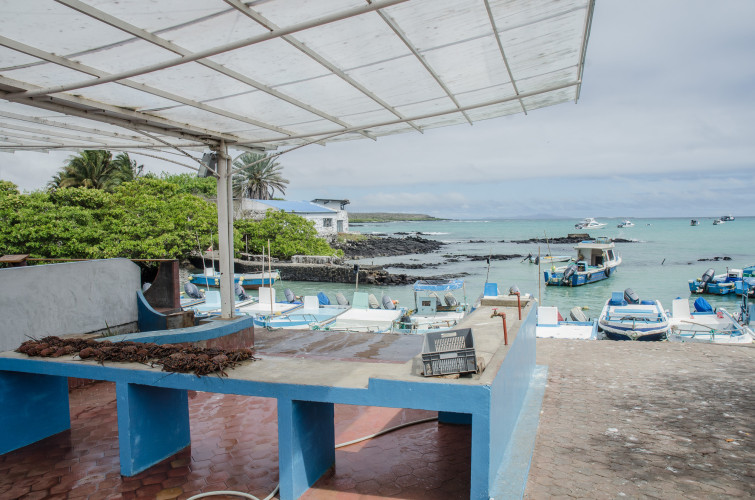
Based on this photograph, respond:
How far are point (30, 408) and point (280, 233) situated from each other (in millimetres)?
35441

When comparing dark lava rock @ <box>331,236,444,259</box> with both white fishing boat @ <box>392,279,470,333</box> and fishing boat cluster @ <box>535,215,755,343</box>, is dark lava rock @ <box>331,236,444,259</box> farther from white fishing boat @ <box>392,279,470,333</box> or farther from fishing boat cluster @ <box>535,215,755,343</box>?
fishing boat cluster @ <box>535,215,755,343</box>

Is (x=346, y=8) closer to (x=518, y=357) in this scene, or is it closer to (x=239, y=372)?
(x=239, y=372)

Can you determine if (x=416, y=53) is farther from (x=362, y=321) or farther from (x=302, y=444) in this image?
(x=362, y=321)

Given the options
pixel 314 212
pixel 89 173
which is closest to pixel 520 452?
pixel 89 173

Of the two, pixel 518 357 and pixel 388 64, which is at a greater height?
pixel 388 64

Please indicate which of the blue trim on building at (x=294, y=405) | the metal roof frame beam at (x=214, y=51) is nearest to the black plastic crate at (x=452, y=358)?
the blue trim on building at (x=294, y=405)

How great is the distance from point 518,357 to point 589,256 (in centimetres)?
3622

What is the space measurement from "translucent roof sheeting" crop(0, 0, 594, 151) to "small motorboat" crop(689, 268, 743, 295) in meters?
29.5

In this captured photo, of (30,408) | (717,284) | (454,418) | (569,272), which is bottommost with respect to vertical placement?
(717,284)

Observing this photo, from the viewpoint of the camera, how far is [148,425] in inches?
187

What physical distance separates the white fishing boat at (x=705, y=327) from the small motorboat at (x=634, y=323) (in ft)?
1.50

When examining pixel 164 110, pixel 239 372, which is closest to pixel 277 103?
pixel 164 110

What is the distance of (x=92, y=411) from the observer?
6.23 m

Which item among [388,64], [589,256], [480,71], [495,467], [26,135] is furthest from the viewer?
[589,256]
